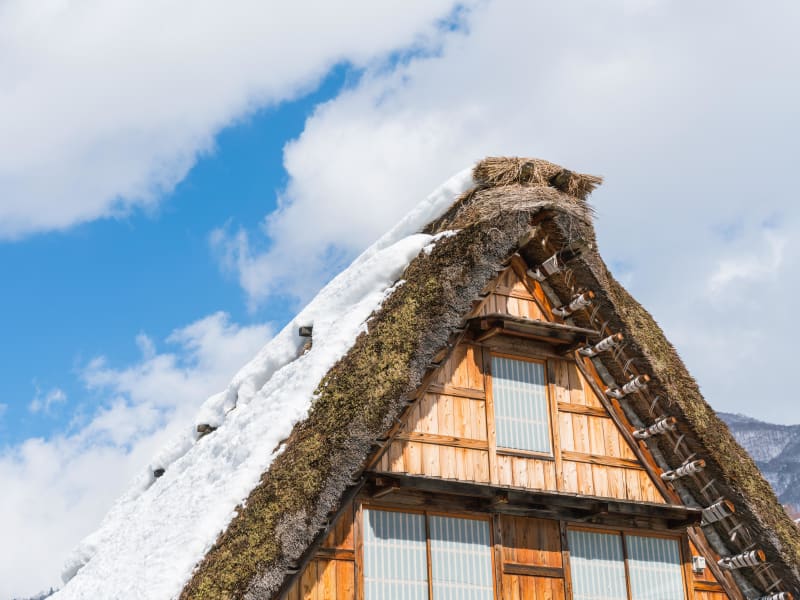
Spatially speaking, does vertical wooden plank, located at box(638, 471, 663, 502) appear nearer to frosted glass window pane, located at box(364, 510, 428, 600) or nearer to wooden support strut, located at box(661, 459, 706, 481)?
wooden support strut, located at box(661, 459, 706, 481)

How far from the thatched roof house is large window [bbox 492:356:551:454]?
49 mm

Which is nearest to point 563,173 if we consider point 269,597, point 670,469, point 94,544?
point 670,469

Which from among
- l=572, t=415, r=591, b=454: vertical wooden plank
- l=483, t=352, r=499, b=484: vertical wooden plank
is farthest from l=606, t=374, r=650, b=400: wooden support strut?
l=483, t=352, r=499, b=484: vertical wooden plank

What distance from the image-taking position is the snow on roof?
10547mm

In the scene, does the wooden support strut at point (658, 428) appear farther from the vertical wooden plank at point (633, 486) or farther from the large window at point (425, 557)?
the large window at point (425, 557)

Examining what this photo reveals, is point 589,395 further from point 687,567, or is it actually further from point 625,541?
point 687,567

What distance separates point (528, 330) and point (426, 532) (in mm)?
2486

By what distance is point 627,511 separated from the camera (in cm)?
1144

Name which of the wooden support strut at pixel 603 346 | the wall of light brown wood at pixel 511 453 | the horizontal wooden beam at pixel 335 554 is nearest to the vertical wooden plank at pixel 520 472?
the wall of light brown wood at pixel 511 453

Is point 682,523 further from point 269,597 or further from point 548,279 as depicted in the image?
point 269,597

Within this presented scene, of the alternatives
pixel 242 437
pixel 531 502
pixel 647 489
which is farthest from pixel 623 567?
pixel 242 437

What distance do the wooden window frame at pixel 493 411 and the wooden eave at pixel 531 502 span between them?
0.57m

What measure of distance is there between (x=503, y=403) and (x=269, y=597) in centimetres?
348

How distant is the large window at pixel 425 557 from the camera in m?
10.3
